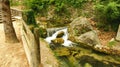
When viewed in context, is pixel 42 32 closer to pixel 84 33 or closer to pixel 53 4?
pixel 84 33

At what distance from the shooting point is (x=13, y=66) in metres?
6.81

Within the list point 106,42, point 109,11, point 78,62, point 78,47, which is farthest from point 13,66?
point 109,11

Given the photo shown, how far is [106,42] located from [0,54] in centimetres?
668

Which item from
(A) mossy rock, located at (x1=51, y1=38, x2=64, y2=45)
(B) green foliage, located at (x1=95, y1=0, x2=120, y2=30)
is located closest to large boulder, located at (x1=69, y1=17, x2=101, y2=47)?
(A) mossy rock, located at (x1=51, y1=38, x2=64, y2=45)

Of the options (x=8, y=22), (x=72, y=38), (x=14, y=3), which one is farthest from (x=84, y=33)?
(x=14, y=3)

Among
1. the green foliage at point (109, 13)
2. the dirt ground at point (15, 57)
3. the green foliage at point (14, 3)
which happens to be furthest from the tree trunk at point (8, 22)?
the green foliage at point (14, 3)

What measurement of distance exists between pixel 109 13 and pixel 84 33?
2105 millimetres

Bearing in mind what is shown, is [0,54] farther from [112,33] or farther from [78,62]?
[112,33]

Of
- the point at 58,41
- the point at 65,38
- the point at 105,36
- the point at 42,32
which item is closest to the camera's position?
the point at 58,41

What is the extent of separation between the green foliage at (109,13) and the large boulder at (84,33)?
1220 mm

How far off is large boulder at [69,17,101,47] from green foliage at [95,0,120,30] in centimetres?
122

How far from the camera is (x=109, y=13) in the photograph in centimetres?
1237

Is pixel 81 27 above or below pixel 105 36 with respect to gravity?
above

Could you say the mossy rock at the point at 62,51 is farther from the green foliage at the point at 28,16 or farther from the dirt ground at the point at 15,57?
the green foliage at the point at 28,16
